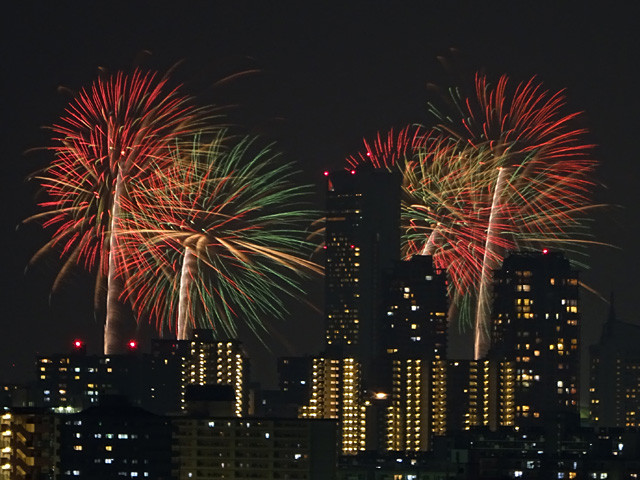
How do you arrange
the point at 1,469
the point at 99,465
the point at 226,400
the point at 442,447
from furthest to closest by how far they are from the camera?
the point at 442,447 < the point at 226,400 < the point at 99,465 < the point at 1,469

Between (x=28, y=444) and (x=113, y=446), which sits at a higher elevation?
(x=113, y=446)

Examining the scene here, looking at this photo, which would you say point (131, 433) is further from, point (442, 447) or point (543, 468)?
point (442, 447)

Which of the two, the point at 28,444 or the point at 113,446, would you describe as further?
the point at 113,446

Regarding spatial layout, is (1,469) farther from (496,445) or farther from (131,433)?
(496,445)

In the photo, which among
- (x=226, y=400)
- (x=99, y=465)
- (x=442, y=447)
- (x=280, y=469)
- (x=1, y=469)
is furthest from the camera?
(x=442, y=447)

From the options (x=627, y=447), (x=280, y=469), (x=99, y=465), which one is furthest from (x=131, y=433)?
(x=627, y=447)

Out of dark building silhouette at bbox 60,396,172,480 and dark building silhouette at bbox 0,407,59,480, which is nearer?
dark building silhouette at bbox 0,407,59,480

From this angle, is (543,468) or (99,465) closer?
(99,465)

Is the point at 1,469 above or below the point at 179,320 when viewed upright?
below

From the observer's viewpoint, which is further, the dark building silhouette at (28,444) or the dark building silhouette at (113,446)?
the dark building silhouette at (113,446)
